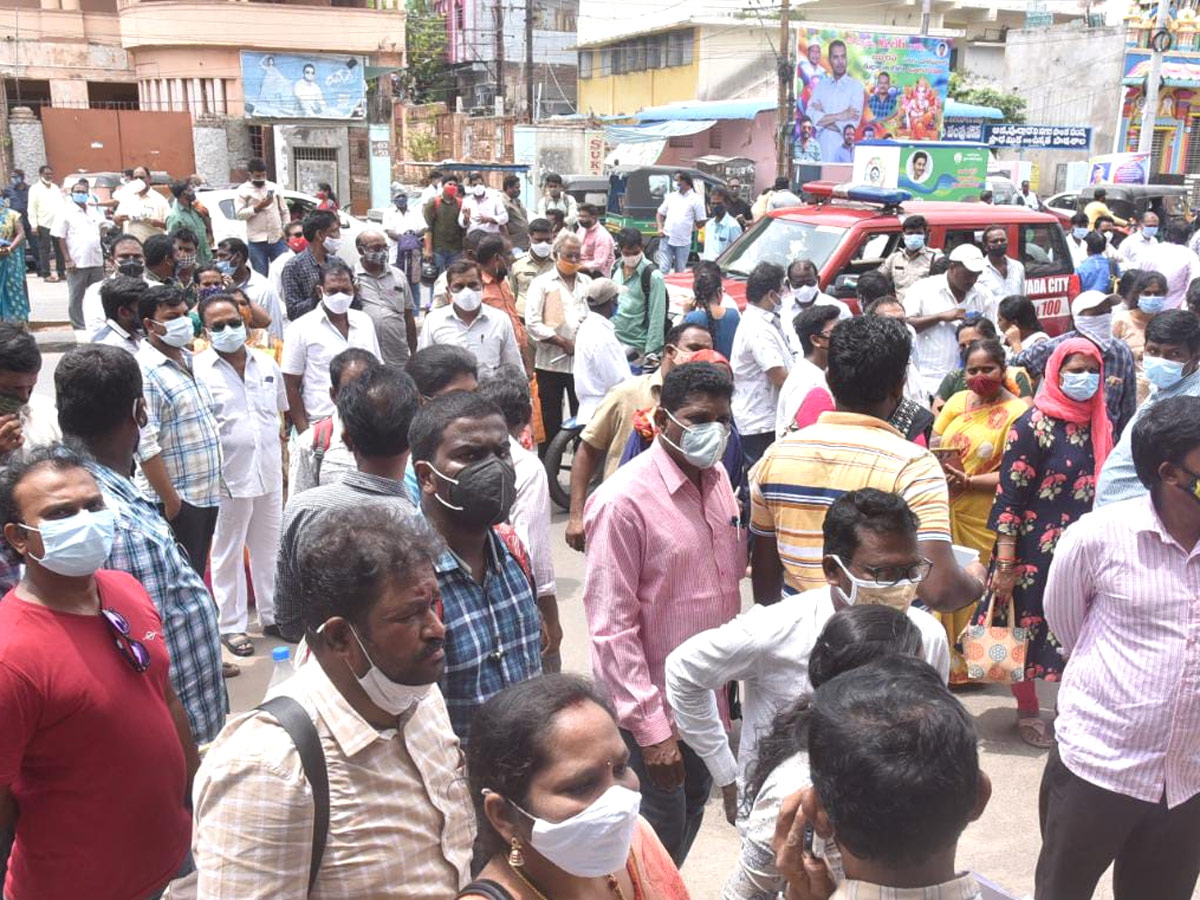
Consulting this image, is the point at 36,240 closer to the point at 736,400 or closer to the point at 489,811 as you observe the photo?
the point at 736,400

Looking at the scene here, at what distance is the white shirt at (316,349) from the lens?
6344 millimetres

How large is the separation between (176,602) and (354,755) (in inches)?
60.3

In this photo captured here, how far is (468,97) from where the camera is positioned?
187 feet

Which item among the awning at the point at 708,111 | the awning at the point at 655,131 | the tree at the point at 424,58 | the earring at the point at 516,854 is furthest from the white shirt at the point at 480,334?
the tree at the point at 424,58

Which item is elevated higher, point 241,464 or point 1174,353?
point 1174,353

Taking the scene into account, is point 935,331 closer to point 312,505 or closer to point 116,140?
point 312,505

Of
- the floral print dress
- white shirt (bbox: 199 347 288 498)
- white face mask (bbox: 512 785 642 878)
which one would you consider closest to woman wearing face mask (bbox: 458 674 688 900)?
white face mask (bbox: 512 785 642 878)

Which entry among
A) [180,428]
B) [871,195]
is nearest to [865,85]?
[871,195]

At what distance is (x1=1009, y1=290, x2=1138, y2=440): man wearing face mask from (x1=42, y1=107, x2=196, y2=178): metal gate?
2856cm

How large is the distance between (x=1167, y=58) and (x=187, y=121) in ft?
105

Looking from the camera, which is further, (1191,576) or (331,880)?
(1191,576)

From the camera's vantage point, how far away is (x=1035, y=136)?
93.7ft

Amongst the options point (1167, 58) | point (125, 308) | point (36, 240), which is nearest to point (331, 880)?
point (125, 308)

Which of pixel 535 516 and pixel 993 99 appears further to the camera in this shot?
pixel 993 99
